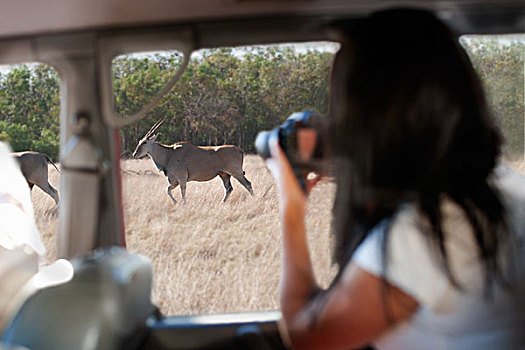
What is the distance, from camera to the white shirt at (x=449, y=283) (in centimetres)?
62

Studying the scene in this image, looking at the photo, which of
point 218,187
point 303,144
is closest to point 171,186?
point 218,187

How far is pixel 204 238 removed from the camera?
132 cm

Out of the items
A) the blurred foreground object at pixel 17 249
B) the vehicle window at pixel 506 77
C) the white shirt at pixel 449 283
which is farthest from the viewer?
the vehicle window at pixel 506 77

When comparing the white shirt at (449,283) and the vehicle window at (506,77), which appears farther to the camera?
the vehicle window at (506,77)

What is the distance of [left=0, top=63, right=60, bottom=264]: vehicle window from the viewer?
1.21 metres

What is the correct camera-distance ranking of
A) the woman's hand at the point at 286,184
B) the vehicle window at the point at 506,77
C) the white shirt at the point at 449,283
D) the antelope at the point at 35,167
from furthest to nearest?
the vehicle window at the point at 506,77 < the antelope at the point at 35,167 < the woman's hand at the point at 286,184 < the white shirt at the point at 449,283

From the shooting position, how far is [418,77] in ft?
2.28

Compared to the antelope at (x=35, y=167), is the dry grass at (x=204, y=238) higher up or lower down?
lower down

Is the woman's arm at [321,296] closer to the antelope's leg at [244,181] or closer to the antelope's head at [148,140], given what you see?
the antelope's leg at [244,181]

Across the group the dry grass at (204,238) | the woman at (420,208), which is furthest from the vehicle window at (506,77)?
the dry grass at (204,238)

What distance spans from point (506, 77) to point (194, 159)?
0.96 metres

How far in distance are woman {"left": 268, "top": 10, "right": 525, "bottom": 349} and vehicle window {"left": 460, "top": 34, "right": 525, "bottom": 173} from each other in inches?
23.2

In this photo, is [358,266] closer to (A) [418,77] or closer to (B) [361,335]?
(B) [361,335]

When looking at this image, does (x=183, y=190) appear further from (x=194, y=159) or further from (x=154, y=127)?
(x=154, y=127)
